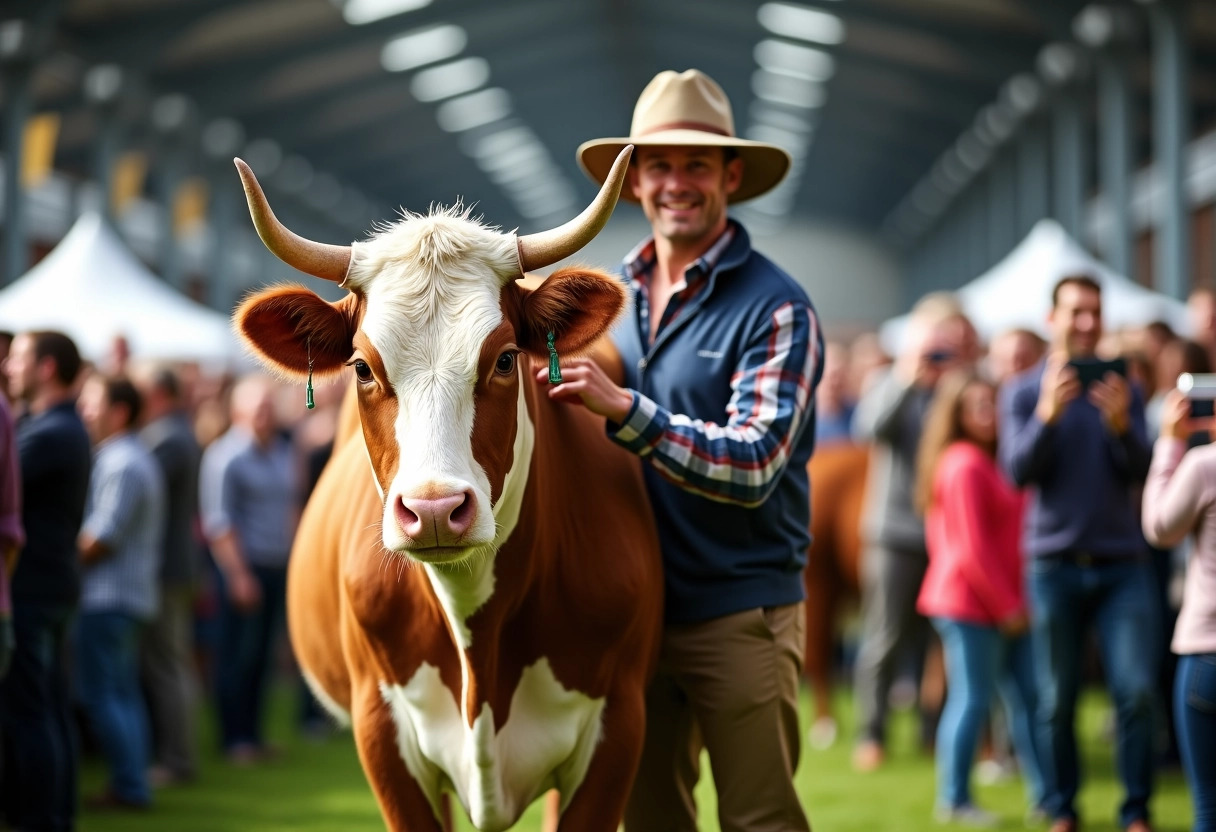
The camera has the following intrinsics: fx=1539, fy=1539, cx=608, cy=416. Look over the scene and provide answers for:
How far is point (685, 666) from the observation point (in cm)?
372

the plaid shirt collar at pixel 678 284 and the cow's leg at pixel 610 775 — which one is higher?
the plaid shirt collar at pixel 678 284

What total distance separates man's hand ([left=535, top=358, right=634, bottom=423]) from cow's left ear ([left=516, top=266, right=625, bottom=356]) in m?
0.05

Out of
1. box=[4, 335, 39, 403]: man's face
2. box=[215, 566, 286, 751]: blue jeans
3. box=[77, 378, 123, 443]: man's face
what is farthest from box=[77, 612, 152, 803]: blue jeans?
box=[215, 566, 286, 751]: blue jeans

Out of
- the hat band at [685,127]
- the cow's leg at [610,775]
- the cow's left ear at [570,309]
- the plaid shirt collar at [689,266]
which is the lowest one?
the cow's leg at [610,775]

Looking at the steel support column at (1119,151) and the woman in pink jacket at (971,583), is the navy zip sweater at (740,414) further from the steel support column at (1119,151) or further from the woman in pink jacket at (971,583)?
the steel support column at (1119,151)

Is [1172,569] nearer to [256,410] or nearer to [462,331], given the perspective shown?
[256,410]

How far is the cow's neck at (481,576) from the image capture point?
3229 millimetres

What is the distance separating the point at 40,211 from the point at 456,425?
1898cm

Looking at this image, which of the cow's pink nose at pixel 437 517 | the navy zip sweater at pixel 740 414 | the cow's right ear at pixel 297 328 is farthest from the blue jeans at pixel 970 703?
the cow's pink nose at pixel 437 517

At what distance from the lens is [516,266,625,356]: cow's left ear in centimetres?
322

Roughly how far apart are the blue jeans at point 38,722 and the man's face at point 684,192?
2.91 metres

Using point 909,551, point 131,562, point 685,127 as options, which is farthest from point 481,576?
point 909,551

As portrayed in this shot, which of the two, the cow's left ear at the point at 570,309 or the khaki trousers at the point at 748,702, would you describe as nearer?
the cow's left ear at the point at 570,309

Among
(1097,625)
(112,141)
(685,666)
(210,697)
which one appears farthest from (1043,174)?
(685,666)
